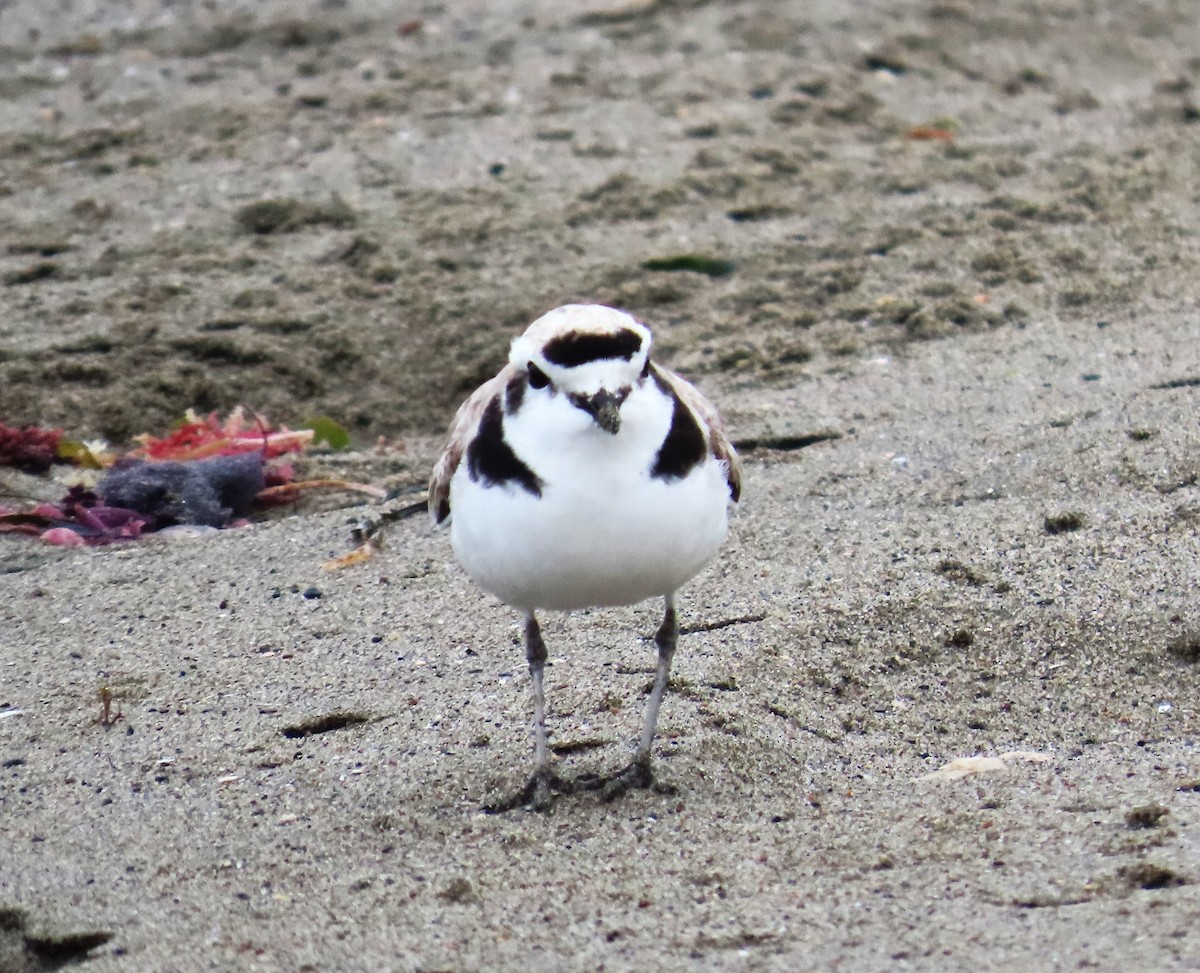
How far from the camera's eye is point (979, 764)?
160 inches

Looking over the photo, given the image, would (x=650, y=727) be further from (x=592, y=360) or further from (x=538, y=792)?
(x=592, y=360)

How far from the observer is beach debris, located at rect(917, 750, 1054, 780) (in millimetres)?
4008

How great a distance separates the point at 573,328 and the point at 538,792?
1.12 metres

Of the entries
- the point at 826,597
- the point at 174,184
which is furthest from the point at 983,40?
the point at 826,597

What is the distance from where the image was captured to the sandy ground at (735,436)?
3484 millimetres

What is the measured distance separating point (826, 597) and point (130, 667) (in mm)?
1946

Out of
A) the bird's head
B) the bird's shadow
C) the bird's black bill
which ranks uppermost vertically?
the bird's head

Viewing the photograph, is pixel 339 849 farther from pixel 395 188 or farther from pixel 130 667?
pixel 395 188

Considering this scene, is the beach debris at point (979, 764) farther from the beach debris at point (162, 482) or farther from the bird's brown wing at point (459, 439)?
the beach debris at point (162, 482)

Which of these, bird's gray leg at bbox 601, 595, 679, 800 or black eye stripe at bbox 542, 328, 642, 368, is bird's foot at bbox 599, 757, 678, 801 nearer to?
bird's gray leg at bbox 601, 595, 679, 800

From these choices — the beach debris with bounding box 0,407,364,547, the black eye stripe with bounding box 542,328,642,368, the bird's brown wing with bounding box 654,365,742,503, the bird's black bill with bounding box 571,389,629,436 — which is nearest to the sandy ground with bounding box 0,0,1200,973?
the beach debris with bounding box 0,407,364,547

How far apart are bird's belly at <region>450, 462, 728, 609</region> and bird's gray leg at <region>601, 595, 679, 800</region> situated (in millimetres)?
341

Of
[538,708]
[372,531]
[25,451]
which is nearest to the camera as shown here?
[538,708]

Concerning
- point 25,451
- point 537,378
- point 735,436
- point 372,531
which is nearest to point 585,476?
point 537,378
